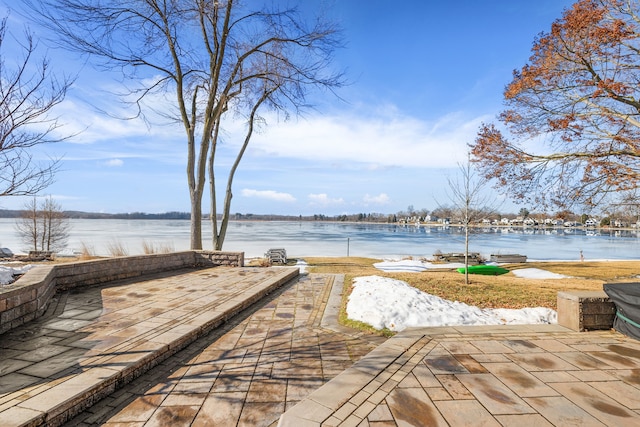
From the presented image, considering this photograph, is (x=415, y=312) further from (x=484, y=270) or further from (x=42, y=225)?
(x=42, y=225)

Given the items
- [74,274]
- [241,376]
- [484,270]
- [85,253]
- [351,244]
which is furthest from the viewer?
[351,244]

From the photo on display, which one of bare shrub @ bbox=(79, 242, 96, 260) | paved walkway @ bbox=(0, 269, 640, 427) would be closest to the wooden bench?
bare shrub @ bbox=(79, 242, 96, 260)

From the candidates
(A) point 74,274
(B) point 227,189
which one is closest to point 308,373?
(A) point 74,274

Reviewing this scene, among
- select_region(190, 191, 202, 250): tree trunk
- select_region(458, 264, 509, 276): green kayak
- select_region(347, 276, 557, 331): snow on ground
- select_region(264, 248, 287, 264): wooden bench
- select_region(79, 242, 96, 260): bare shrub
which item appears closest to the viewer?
select_region(347, 276, 557, 331): snow on ground

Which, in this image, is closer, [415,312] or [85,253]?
[415,312]

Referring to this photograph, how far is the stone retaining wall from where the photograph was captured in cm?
392

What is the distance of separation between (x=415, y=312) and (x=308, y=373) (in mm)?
2630

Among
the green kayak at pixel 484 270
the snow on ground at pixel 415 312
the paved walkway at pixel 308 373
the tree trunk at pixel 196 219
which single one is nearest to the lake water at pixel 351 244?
the tree trunk at pixel 196 219

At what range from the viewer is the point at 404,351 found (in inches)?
133

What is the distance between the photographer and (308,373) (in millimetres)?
3059

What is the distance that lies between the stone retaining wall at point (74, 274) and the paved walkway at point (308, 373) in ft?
0.82

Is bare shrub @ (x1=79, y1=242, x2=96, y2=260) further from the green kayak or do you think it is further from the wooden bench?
the green kayak

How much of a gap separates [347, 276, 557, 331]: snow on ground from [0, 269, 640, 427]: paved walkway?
25.0 inches

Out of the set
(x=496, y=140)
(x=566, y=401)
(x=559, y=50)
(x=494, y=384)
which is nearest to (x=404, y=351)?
(x=494, y=384)
